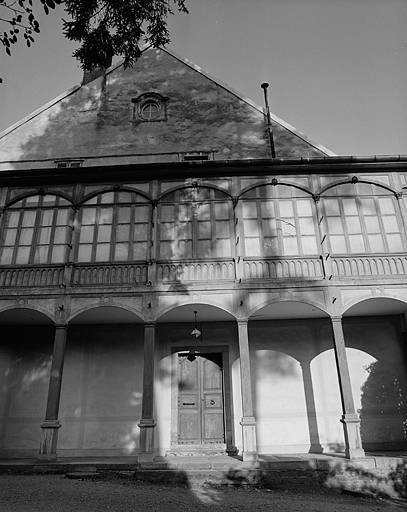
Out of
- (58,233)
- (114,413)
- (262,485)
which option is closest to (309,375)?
(262,485)

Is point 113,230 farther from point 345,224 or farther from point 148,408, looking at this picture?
point 345,224

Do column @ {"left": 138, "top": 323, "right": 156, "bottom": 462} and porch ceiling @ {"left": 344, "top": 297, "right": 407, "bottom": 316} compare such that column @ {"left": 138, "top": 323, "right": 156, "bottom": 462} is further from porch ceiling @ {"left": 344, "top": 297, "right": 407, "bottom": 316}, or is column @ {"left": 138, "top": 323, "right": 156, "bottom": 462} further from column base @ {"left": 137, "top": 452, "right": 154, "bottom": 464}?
porch ceiling @ {"left": 344, "top": 297, "right": 407, "bottom": 316}

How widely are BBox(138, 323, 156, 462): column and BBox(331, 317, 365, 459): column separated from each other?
15.5 ft

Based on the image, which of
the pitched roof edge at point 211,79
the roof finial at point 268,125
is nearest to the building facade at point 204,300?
the roof finial at point 268,125

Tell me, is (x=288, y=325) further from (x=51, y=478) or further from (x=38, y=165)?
(x=38, y=165)

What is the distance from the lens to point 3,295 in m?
11.9

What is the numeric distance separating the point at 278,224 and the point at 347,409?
17.5ft

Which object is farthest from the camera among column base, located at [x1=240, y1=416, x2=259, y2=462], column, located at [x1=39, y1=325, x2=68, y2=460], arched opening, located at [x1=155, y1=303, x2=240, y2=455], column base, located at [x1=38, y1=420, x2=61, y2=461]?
arched opening, located at [x1=155, y1=303, x2=240, y2=455]

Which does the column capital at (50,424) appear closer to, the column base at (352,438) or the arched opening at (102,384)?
the arched opening at (102,384)

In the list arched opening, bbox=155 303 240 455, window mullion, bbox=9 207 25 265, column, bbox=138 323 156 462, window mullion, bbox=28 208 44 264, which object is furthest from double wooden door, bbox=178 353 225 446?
window mullion, bbox=9 207 25 265

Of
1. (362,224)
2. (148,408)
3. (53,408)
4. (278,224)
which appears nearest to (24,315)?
(53,408)

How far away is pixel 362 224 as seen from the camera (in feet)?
40.9

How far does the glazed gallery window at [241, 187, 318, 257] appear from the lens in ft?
40.5

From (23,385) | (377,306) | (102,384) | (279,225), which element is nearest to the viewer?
(377,306)
